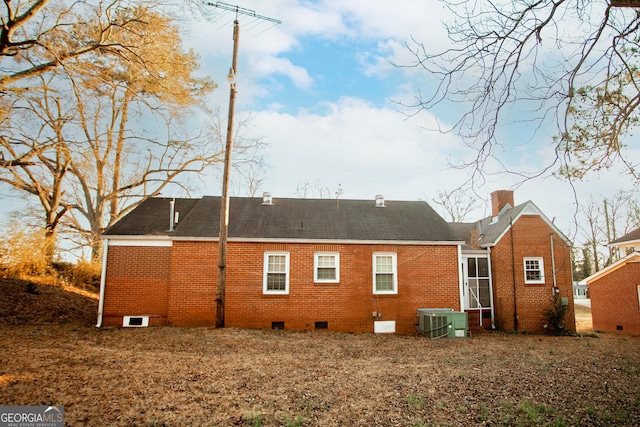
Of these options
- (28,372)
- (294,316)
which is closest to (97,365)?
(28,372)

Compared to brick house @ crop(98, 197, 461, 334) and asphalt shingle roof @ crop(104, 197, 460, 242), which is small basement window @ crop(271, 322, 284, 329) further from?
asphalt shingle roof @ crop(104, 197, 460, 242)

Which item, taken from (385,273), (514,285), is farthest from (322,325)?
(514,285)

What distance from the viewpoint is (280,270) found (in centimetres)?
1520

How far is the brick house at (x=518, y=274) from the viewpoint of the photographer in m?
17.7

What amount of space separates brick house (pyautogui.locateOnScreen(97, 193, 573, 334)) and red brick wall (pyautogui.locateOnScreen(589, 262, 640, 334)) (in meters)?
12.4

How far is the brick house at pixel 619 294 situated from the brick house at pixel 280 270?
A: 484 inches

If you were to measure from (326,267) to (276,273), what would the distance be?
2.01m

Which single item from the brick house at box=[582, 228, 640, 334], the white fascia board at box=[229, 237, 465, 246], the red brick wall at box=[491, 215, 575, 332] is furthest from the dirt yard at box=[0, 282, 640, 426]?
the brick house at box=[582, 228, 640, 334]

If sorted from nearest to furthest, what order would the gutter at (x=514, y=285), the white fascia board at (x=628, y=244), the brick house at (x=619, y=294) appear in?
the gutter at (x=514, y=285) → the brick house at (x=619, y=294) → the white fascia board at (x=628, y=244)

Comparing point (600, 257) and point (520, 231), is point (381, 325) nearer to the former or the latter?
point (520, 231)

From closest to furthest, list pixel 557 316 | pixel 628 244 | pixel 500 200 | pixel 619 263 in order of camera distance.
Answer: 1. pixel 557 316
2. pixel 500 200
3. pixel 619 263
4. pixel 628 244

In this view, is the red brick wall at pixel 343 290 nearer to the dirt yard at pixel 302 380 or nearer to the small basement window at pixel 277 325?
the small basement window at pixel 277 325

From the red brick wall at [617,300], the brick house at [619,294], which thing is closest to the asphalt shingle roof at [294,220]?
the brick house at [619,294]

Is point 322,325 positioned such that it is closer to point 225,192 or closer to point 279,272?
point 279,272
